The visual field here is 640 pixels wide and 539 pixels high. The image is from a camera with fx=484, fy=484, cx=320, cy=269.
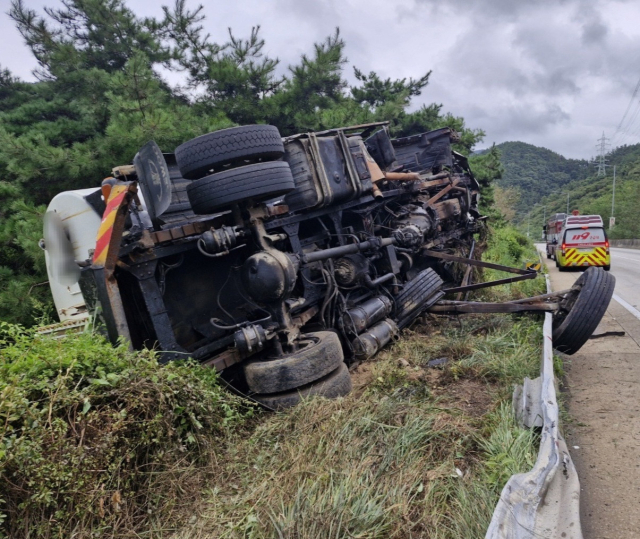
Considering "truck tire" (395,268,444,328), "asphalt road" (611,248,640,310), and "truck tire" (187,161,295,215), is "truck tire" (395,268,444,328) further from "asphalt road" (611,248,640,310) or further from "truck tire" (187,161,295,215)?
"asphalt road" (611,248,640,310)

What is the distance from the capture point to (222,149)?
11.8 feet

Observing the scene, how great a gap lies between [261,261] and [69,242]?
2.39m

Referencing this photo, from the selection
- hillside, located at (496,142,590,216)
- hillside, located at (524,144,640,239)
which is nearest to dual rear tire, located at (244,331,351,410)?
hillside, located at (524,144,640,239)

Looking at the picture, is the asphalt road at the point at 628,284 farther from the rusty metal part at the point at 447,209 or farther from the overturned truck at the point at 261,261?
the overturned truck at the point at 261,261

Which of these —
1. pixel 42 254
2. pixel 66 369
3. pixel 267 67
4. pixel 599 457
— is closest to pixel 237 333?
pixel 66 369

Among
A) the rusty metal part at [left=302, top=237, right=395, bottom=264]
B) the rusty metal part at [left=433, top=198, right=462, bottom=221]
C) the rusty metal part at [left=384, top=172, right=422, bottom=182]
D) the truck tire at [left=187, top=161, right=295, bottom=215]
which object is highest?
the rusty metal part at [left=384, top=172, right=422, bottom=182]

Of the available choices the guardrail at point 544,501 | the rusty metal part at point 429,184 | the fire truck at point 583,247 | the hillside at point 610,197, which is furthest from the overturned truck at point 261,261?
the hillside at point 610,197

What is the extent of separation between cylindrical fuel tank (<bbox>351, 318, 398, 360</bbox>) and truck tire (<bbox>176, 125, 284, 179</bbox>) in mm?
1998

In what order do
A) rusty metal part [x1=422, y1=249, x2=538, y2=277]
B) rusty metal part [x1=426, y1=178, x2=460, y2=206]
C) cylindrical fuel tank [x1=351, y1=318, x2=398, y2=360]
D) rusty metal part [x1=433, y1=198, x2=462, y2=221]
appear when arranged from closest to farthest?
cylindrical fuel tank [x1=351, y1=318, x2=398, y2=360]
rusty metal part [x1=422, y1=249, x2=538, y2=277]
rusty metal part [x1=426, y1=178, x2=460, y2=206]
rusty metal part [x1=433, y1=198, x2=462, y2=221]

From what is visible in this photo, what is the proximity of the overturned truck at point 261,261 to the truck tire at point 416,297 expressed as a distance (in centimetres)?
2

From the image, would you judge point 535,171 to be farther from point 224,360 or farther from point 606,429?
point 224,360

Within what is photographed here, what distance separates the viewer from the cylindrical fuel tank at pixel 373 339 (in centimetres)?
464

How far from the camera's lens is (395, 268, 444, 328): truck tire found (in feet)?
18.2

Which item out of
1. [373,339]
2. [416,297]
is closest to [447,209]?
[416,297]
